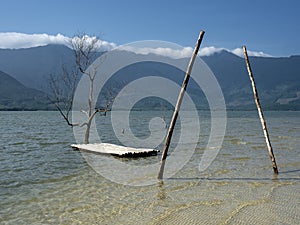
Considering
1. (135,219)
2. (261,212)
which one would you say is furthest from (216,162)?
(135,219)

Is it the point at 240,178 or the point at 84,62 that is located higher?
the point at 84,62

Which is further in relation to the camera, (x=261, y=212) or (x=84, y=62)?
(x=84, y=62)

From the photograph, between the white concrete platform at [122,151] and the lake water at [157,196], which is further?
the white concrete platform at [122,151]

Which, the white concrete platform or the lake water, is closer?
the lake water

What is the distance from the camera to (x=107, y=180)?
53.4 ft

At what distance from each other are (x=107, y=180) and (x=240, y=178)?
7394mm

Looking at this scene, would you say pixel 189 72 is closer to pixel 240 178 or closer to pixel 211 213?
pixel 240 178

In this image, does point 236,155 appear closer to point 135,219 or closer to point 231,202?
point 231,202

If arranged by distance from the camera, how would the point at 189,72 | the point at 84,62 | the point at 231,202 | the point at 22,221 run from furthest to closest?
the point at 84,62
the point at 189,72
the point at 231,202
the point at 22,221

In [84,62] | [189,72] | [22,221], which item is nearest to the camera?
[22,221]

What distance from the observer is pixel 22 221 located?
33.2 feet

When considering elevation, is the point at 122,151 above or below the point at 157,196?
below

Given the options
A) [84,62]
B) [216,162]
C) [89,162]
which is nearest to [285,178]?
[216,162]

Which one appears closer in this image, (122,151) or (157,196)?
(157,196)
